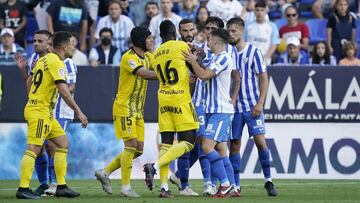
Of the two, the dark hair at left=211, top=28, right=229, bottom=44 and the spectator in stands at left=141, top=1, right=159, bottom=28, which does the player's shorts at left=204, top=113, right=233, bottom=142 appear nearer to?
Result: the dark hair at left=211, top=28, right=229, bottom=44

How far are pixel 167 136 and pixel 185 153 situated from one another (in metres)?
0.57

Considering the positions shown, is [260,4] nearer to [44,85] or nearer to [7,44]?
[7,44]

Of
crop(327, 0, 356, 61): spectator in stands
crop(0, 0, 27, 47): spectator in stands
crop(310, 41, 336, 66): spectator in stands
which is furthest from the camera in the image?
crop(0, 0, 27, 47): spectator in stands

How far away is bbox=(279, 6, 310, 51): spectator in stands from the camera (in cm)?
2222

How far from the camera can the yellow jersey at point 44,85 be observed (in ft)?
47.5

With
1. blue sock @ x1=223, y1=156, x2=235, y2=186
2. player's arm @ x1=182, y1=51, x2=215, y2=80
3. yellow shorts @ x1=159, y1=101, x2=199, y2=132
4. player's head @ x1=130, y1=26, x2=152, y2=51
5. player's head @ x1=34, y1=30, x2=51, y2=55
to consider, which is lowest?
blue sock @ x1=223, y1=156, x2=235, y2=186

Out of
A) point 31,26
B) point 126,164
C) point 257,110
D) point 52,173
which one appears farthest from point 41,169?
point 31,26

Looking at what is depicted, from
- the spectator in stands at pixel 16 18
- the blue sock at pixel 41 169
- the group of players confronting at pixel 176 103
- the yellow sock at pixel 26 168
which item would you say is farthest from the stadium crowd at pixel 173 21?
the yellow sock at pixel 26 168

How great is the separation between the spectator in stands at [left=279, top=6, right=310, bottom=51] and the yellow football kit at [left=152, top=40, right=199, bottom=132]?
7.94m

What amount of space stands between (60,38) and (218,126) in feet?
7.77

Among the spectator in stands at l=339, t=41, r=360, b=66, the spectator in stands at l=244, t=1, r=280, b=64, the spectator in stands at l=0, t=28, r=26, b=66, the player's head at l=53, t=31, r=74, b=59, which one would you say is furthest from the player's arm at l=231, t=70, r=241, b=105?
the spectator in stands at l=0, t=28, r=26, b=66

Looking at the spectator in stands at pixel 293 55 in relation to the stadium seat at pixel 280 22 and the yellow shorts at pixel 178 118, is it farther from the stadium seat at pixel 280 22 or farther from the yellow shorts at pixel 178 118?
the yellow shorts at pixel 178 118

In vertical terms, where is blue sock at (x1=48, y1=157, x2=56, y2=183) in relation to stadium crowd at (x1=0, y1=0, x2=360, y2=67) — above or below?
below

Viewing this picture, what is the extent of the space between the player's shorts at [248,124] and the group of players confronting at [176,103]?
14 mm
